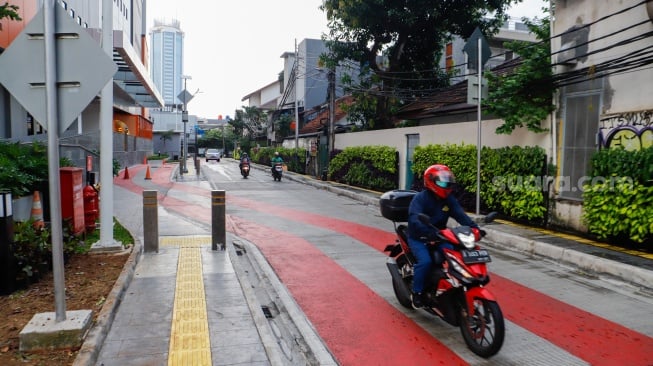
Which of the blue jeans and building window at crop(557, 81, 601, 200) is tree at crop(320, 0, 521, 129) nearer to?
building window at crop(557, 81, 601, 200)

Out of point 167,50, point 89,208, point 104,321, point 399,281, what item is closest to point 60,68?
point 104,321

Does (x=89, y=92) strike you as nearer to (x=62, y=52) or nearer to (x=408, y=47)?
(x=62, y=52)

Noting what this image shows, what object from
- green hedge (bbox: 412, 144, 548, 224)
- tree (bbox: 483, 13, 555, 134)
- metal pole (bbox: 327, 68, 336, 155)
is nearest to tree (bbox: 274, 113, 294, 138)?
metal pole (bbox: 327, 68, 336, 155)

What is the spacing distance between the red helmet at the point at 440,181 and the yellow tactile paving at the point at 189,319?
8.67 feet

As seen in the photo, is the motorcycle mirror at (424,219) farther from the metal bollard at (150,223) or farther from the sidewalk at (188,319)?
the metal bollard at (150,223)

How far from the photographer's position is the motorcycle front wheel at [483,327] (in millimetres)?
4117

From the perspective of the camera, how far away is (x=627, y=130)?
8.68 meters

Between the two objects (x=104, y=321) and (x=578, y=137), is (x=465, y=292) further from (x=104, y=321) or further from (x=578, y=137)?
(x=578, y=137)

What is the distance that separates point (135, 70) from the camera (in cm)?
2334

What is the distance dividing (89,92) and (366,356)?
3.40m

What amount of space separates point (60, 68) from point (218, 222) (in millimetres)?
4569

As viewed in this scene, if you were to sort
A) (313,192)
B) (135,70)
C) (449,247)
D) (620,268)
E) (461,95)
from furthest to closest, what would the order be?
(135,70)
(313,192)
(461,95)
(620,268)
(449,247)

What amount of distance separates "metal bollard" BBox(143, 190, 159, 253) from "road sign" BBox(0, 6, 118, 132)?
4002 millimetres

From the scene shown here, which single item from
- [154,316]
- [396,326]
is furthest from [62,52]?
[396,326]
